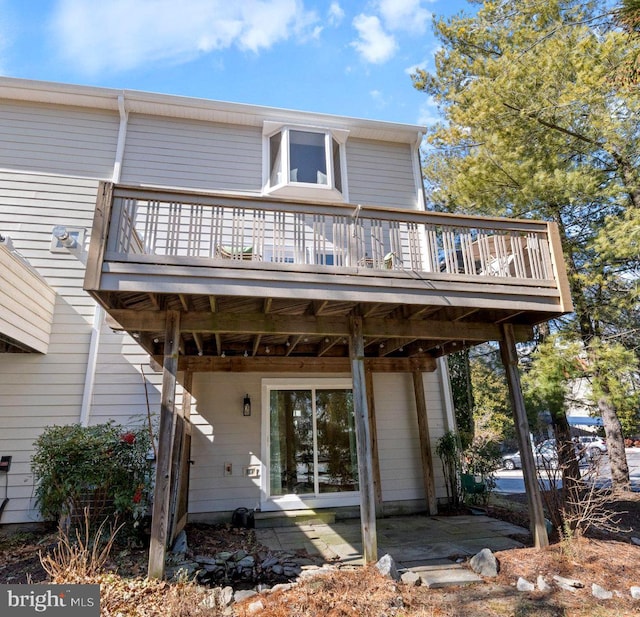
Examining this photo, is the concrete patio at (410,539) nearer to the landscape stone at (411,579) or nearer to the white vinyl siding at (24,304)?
the landscape stone at (411,579)

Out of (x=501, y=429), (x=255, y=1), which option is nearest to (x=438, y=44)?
(x=255, y=1)

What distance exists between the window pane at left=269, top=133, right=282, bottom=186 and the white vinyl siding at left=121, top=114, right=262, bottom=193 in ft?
0.77

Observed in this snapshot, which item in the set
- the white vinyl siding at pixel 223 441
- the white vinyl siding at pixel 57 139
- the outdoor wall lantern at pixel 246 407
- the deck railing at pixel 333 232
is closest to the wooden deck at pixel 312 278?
the deck railing at pixel 333 232

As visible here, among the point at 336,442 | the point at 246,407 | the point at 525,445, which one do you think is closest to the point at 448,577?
the point at 525,445

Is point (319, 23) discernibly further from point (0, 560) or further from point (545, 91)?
point (0, 560)

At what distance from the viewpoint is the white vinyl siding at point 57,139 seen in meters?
7.60

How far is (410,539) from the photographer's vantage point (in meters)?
5.68

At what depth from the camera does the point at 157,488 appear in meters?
4.07

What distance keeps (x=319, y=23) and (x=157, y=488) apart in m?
9.21

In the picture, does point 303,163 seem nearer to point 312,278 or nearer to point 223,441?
point 312,278

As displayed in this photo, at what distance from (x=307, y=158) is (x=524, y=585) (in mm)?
7726

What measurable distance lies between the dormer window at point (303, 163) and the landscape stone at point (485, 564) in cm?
646

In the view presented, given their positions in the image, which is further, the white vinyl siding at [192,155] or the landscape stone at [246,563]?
the white vinyl siding at [192,155]

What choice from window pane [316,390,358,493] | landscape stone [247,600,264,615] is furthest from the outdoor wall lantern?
landscape stone [247,600,264,615]
